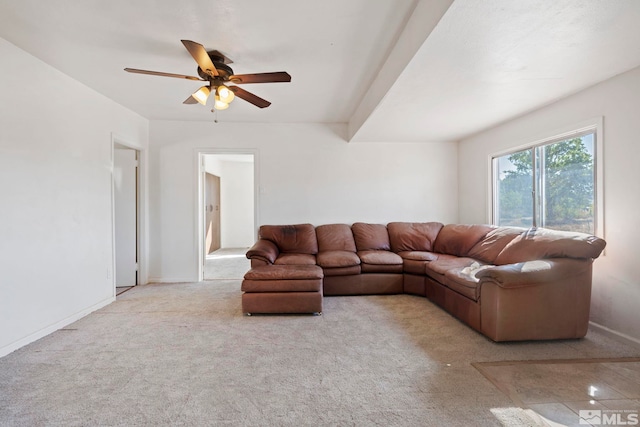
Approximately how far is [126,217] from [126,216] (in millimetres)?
15

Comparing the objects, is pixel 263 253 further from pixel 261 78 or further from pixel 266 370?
pixel 261 78

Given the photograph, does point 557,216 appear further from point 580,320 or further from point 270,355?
point 270,355

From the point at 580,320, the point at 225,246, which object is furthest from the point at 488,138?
the point at 225,246

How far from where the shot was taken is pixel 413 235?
414cm

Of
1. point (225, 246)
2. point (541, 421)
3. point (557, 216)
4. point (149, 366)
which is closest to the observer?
point (541, 421)

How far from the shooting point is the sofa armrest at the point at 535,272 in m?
2.19

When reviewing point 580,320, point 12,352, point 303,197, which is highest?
point 303,197

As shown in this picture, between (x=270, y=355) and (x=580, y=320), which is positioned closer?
(x=270, y=355)

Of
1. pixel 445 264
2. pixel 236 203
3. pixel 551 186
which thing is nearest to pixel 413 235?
pixel 445 264

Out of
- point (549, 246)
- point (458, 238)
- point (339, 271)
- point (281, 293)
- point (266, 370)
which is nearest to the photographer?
point (266, 370)

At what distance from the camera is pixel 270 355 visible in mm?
2082

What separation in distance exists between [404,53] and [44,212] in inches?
133

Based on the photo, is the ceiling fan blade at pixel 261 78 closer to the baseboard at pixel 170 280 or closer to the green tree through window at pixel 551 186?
the green tree through window at pixel 551 186

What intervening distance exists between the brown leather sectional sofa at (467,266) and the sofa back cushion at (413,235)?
1 cm
